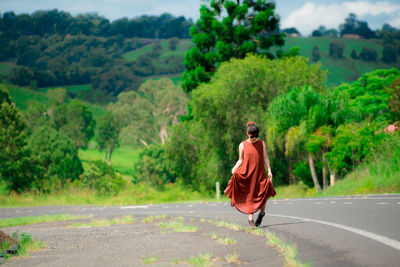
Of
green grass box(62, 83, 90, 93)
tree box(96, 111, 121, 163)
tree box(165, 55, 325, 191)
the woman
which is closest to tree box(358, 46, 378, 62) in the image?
green grass box(62, 83, 90, 93)

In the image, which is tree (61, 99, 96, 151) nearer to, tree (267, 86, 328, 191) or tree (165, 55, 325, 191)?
tree (165, 55, 325, 191)

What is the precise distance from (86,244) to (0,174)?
29656 millimetres

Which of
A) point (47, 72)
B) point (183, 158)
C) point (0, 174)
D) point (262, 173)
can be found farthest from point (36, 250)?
point (47, 72)

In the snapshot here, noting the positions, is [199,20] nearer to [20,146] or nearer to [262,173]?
[20,146]

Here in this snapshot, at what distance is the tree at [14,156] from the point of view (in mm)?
37094

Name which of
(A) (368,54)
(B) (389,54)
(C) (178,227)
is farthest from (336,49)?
(C) (178,227)

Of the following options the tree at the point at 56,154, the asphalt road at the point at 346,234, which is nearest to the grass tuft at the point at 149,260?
the asphalt road at the point at 346,234

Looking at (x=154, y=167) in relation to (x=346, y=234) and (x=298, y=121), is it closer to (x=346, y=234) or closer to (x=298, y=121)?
(x=298, y=121)

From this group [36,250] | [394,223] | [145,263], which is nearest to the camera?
[145,263]

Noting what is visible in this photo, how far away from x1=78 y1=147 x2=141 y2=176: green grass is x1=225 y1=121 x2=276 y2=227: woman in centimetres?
9663

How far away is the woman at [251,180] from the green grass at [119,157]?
317 feet

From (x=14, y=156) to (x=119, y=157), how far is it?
3248 inches

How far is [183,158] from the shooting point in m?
44.2

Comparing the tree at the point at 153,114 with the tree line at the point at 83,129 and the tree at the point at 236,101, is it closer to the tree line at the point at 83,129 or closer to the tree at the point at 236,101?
the tree line at the point at 83,129
